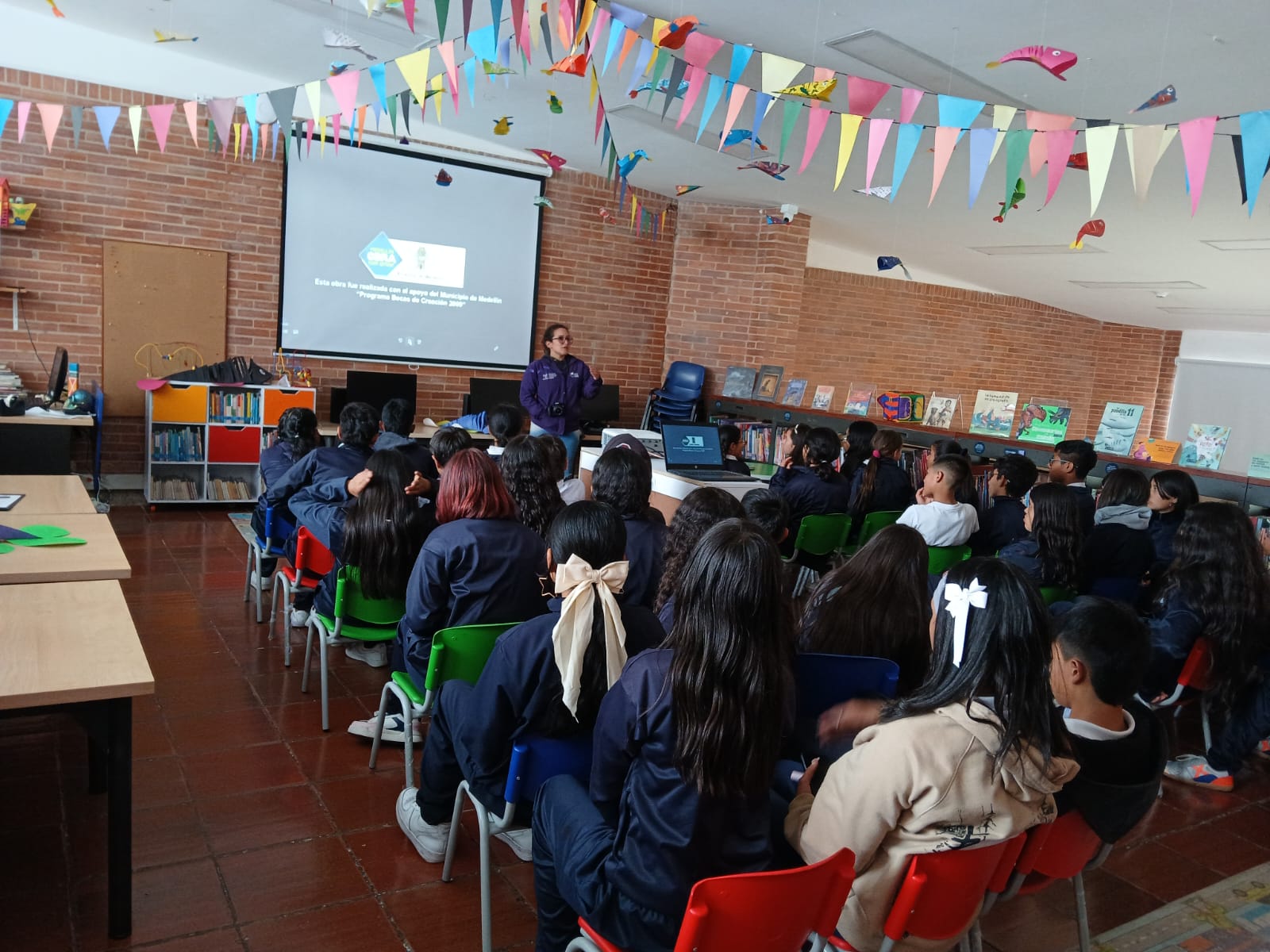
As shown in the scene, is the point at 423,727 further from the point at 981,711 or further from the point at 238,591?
the point at 981,711

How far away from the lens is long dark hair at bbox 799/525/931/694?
7.66 feet

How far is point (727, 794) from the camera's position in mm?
1499

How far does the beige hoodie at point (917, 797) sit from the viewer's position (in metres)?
1.50

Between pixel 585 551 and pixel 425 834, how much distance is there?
107 cm

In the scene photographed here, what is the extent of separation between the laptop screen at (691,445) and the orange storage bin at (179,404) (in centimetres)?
358

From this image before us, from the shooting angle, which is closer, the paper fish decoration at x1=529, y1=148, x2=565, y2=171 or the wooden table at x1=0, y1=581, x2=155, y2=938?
the wooden table at x1=0, y1=581, x2=155, y2=938

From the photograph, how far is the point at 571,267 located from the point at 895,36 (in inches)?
184

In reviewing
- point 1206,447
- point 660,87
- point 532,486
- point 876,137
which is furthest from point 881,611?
point 1206,447

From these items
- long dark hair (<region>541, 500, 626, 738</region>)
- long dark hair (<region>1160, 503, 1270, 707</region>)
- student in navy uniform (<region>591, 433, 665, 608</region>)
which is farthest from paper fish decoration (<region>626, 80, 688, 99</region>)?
long dark hair (<region>1160, 503, 1270, 707</region>)

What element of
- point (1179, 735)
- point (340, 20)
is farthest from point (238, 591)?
point (1179, 735)

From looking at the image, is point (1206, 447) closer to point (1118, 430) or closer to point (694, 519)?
point (1118, 430)

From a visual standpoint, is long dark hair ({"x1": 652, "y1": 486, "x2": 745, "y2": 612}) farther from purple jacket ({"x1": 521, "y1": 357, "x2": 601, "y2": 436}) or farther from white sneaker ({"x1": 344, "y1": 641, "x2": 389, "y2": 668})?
purple jacket ({"x1": 521, "y1": 357, "x2": 601, "y2": 436})

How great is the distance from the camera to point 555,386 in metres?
6.84

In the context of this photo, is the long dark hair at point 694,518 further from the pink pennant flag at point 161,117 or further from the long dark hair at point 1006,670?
the pink pennant flag at point 161,117
